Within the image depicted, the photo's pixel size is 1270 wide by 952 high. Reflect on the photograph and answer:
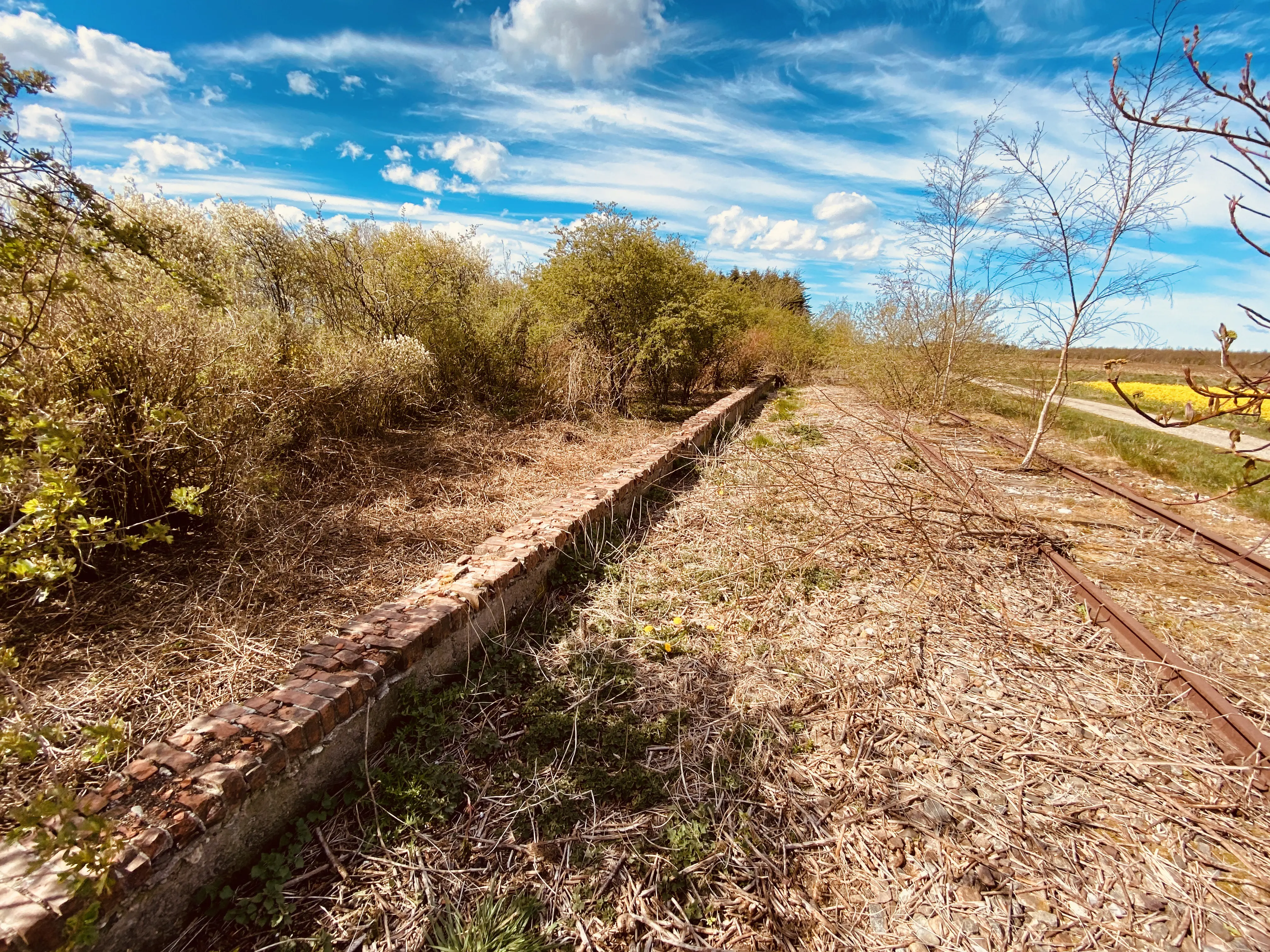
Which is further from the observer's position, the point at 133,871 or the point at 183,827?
the point at 183,827

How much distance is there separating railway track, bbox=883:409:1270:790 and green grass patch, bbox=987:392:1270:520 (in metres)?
0.66

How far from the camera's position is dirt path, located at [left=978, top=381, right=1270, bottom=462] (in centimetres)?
1048

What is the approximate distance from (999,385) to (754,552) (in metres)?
10.7

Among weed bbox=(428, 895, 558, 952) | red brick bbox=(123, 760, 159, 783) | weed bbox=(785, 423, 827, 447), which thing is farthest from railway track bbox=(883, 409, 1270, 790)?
red brick bbox=(123, 760, 159, 783)

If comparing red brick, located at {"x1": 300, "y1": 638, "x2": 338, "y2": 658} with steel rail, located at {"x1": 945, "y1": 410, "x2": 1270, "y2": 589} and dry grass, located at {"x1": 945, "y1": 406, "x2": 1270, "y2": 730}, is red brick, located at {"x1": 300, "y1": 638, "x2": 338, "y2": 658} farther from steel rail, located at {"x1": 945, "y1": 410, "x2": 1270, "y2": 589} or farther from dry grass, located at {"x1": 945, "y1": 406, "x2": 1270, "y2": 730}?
dry grass, located at {"x1": 945, "y1": 406, "x2": 1270, "y2": 730}

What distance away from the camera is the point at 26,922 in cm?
137

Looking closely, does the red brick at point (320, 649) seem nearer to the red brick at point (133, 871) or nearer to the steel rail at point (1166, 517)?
the red brick at point (133, 871)

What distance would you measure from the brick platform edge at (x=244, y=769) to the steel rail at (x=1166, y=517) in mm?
4080

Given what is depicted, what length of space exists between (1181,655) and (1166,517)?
3.20m

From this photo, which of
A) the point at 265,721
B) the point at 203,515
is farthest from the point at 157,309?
the point at 265,721

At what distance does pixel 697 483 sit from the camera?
6527 millimetres

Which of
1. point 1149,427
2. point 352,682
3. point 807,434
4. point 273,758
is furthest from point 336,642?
point 1149,427

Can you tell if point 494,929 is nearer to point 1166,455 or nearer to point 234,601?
point 234,601

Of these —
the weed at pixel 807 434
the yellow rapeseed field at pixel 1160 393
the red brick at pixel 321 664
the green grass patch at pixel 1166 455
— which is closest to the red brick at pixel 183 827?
the red brick at pixel 321 664
